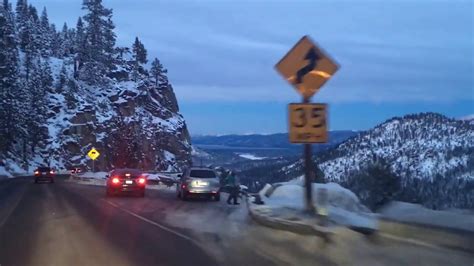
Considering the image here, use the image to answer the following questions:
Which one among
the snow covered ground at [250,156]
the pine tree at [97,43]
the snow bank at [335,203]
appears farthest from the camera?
the pine tree at [97,43]

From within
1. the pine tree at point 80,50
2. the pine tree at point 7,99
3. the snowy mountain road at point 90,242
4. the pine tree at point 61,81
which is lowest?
the snowy mountain road at point 90,242

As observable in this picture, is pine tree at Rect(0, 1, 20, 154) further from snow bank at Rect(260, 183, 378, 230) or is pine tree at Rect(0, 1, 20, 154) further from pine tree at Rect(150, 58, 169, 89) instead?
snow bank at Rect(260, 183, 378, 230)

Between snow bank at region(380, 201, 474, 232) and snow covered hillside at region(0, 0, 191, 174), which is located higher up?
snow covered hillside at region(0, 0, 191, 174)

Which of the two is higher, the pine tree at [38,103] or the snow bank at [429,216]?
the pine tree at [38,103]

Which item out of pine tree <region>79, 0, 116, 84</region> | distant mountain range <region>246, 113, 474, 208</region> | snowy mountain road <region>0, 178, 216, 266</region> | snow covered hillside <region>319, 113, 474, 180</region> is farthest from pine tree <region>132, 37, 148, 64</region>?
snowy mountain road <region>0, 178, 216, 266</region>

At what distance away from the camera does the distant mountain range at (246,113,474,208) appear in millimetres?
24875

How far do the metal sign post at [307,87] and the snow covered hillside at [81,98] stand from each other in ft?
340

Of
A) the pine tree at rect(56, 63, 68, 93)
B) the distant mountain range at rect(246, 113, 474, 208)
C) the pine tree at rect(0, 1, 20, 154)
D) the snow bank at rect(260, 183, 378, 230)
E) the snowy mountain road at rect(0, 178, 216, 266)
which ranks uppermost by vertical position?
the pine tree at rect(56, 63, 68, 93)

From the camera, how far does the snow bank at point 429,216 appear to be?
8.76m

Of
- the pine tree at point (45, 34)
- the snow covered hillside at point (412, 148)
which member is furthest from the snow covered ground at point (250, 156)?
the pine tree at point (45, 34)

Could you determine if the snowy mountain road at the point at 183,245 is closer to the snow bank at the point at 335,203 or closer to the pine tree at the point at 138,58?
the snow bank at the point at 335,203

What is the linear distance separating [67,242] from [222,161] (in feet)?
287

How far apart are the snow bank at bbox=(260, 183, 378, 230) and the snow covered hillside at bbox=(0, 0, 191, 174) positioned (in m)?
97.2

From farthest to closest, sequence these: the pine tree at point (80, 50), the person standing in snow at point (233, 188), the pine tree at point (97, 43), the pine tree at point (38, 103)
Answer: the pine tree at point (80, 50) < the pine tree at point (97, 43) < the pine tree at point (38, 103) < the person standing in snow at point (233, 188)
